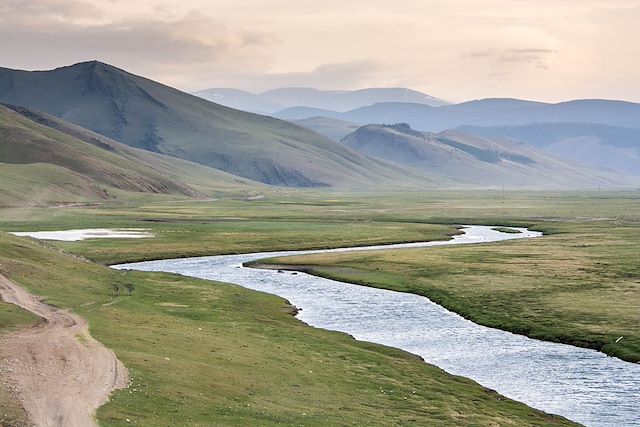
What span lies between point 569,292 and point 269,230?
299ft

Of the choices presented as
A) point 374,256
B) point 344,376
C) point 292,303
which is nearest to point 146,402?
point 344,376

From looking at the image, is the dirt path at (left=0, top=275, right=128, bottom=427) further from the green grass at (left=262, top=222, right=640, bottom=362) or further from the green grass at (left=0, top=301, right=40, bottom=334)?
the green grass at (left=262, top=222, right=640, bottom=362)

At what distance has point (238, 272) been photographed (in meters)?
108

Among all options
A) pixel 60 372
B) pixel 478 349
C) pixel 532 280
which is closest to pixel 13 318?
pixel 60 372

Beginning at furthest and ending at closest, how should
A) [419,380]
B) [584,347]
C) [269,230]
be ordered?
[269,230] → [584,347] → [419,380]

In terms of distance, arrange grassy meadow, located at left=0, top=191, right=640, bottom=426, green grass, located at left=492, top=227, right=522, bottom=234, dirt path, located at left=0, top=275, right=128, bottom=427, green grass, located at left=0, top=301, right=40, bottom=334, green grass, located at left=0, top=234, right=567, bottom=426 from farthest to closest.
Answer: green grass, located at left=492, top=227, right=522, bottom=234, green grass, located at left=0, top=301, right=40, bottom=334, grassy meadow, located at left=0, top=191, right=640, bottom=426, green grass, located at left=0, top=234, right=567, bottom=426, dirt path, located at left=0, top=275, right=128, bottom=427

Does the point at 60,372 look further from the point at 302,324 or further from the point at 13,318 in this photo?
the point at 302,324

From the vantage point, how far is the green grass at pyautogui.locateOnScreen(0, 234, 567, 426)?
40344 millimetres

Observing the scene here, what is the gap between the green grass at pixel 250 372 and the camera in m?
40.3

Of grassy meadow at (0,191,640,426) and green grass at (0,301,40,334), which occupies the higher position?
green grass at (0,301,40,334)

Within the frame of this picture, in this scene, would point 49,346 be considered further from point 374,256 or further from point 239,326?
point 374,256

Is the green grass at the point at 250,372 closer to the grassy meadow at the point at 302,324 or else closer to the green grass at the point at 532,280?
the grassy meadow at the point at 302,324

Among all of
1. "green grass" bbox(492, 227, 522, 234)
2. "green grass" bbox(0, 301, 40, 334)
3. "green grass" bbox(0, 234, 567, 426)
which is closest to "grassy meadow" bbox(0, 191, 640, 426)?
"green grass" bbox(0, 234, 567, 426)

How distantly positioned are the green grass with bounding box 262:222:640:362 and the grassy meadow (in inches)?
9.3
